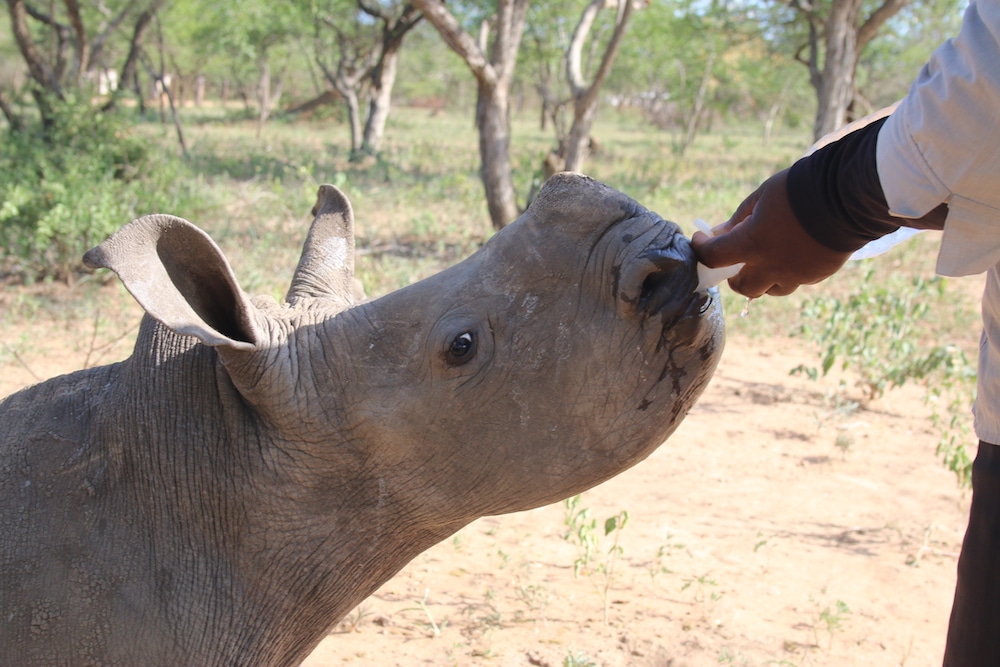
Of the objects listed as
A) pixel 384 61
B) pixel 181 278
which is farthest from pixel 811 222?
pixel 384 61

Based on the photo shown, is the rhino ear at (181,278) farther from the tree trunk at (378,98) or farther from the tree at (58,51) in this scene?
the tree trunk at (378,98)

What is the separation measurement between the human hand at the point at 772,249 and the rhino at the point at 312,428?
0.24 feet

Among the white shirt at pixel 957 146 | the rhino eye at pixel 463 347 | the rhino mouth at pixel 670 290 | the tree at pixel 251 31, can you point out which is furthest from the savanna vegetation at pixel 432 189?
the white shirt at pixel 957 146

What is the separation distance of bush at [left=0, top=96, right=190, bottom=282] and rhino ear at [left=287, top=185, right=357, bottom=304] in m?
6.07

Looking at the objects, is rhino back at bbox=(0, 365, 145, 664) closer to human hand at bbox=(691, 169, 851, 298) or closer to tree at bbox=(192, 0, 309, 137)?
human hand at bbox=(691, 169, 851, 298)

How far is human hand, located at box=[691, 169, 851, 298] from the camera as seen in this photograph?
5.78 ft

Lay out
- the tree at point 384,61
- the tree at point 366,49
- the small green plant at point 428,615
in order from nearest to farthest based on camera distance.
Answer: the small green plant at point 428,615 < the tree at point 384,61 < the tree at point 366,49

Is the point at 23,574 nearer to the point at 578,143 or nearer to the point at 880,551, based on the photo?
the point at 880,551

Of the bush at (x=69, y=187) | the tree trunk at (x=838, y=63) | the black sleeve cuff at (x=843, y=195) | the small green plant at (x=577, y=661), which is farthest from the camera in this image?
the tree trunk at (x=838, y=63)

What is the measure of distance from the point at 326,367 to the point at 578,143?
938 centimetres

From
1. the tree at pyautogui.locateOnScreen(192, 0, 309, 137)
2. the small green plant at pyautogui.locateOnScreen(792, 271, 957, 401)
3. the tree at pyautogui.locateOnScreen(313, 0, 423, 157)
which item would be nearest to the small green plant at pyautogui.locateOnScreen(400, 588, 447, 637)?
the small green plant at pyautogui.locateOnScreen(792, 271, 957, 401)

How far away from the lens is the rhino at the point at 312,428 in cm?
183

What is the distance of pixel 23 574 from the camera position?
6.34 ft

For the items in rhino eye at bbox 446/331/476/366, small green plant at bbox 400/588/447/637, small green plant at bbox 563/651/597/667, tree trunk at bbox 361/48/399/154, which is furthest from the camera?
tree trunk at bbox 361/48/399/154
